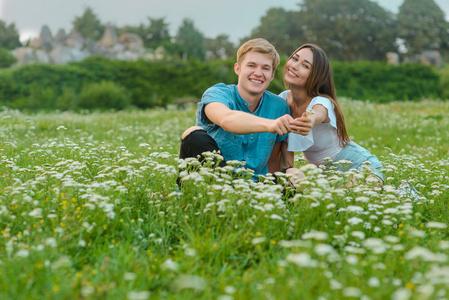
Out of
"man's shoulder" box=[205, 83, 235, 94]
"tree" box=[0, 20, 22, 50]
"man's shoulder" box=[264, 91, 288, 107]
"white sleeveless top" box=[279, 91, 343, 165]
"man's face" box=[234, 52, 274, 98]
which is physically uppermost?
"tree" box=[0, 20, 22, 50]

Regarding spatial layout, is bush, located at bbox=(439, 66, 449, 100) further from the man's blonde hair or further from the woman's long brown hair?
the man's blonde hair

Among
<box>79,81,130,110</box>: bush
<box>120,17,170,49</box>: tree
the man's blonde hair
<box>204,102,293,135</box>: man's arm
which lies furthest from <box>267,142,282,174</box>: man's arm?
<box>120,17,170,49</box>: tree

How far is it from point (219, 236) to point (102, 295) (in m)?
0.95

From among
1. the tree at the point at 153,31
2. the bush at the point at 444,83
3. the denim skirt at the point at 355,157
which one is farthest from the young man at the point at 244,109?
the tree at the point at 153,31

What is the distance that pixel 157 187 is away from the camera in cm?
372

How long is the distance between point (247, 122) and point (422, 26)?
46.6 meters

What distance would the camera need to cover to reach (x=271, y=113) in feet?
14.8

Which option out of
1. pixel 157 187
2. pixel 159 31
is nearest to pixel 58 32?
pixel 159 31

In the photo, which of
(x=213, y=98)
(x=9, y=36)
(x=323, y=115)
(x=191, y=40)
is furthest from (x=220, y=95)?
(x=9, y=36)

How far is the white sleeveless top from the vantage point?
4.31 m

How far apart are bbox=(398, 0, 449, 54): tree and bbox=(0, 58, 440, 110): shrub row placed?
15.9m

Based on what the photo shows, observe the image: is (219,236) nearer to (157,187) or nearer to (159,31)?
(157,187)

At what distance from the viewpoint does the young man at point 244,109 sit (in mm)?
4031

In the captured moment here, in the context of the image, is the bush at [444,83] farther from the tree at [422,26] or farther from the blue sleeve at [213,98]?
the blue sleeve at [213,98]
